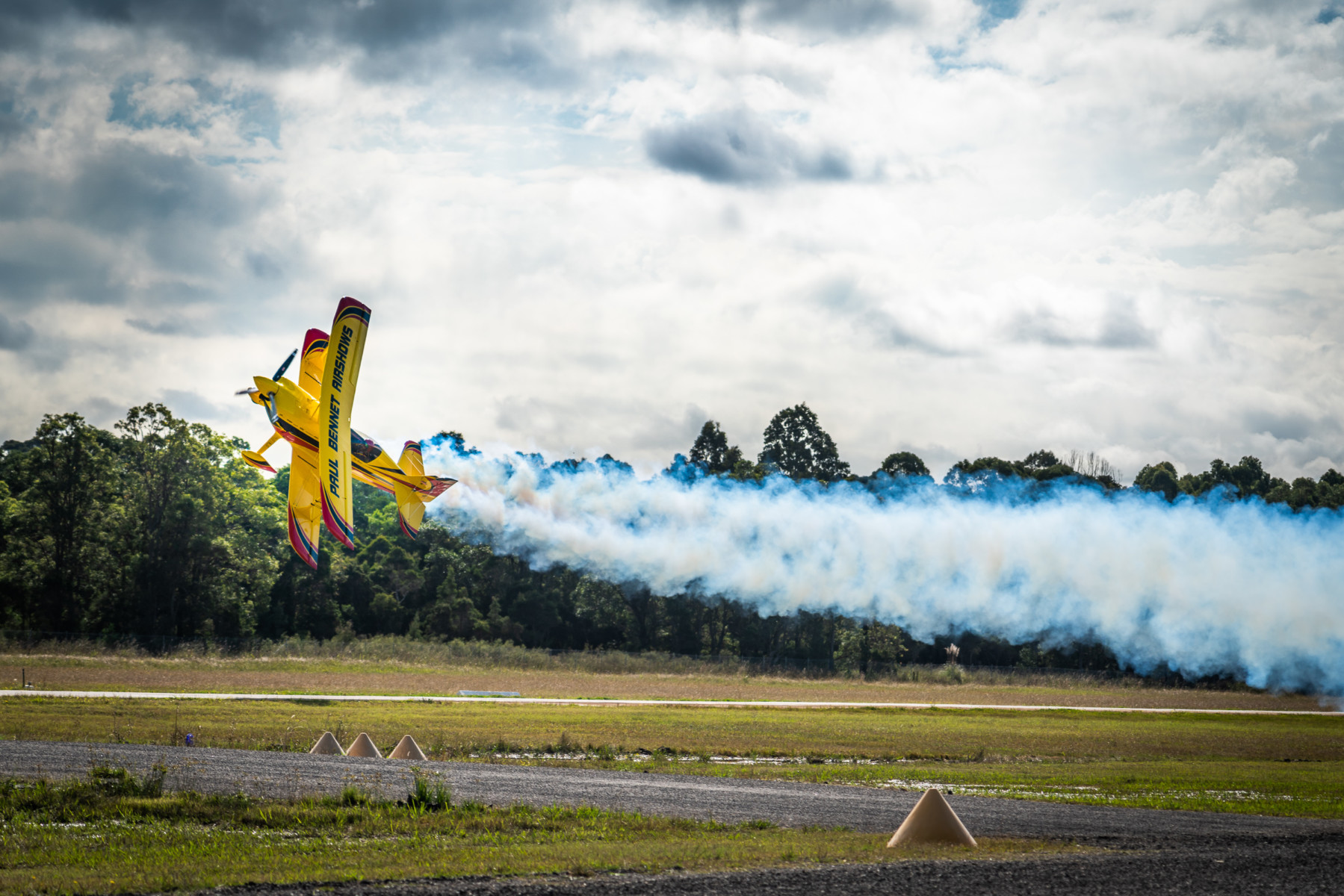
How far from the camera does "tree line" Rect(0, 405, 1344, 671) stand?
279ft

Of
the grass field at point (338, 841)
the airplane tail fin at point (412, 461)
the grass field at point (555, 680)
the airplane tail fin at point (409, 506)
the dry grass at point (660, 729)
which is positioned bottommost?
the grass field at point (555, 680)

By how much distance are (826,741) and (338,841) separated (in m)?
24.3

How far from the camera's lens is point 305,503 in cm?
3888

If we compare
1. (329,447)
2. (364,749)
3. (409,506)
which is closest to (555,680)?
(409,506)

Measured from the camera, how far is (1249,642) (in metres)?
45.1

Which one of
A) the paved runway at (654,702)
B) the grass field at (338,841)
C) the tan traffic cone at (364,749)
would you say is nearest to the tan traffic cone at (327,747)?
the tan traffic cone at (364,749)

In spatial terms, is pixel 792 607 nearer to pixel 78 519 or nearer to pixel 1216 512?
pixel 1216 512

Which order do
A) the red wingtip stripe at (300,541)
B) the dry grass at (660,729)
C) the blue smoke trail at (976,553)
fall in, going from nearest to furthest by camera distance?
the dry grass at (660,729) → the red wingtip stripe at (300,541) → the blue smoke trail at (976,553)

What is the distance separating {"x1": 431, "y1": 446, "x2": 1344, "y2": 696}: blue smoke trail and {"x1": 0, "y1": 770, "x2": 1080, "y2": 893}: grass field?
33420 mm

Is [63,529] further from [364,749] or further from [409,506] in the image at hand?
[364,749]

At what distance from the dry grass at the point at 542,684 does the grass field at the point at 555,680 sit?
0.28ft

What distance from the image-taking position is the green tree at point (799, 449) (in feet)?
402

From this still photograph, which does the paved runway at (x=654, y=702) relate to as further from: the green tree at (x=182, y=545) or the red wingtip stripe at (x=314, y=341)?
the green tree at (x=182, y=545)

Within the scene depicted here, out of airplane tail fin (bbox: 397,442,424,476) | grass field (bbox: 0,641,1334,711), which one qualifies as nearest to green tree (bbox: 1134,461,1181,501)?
grass field (bbox: 0,641,1334,711)
